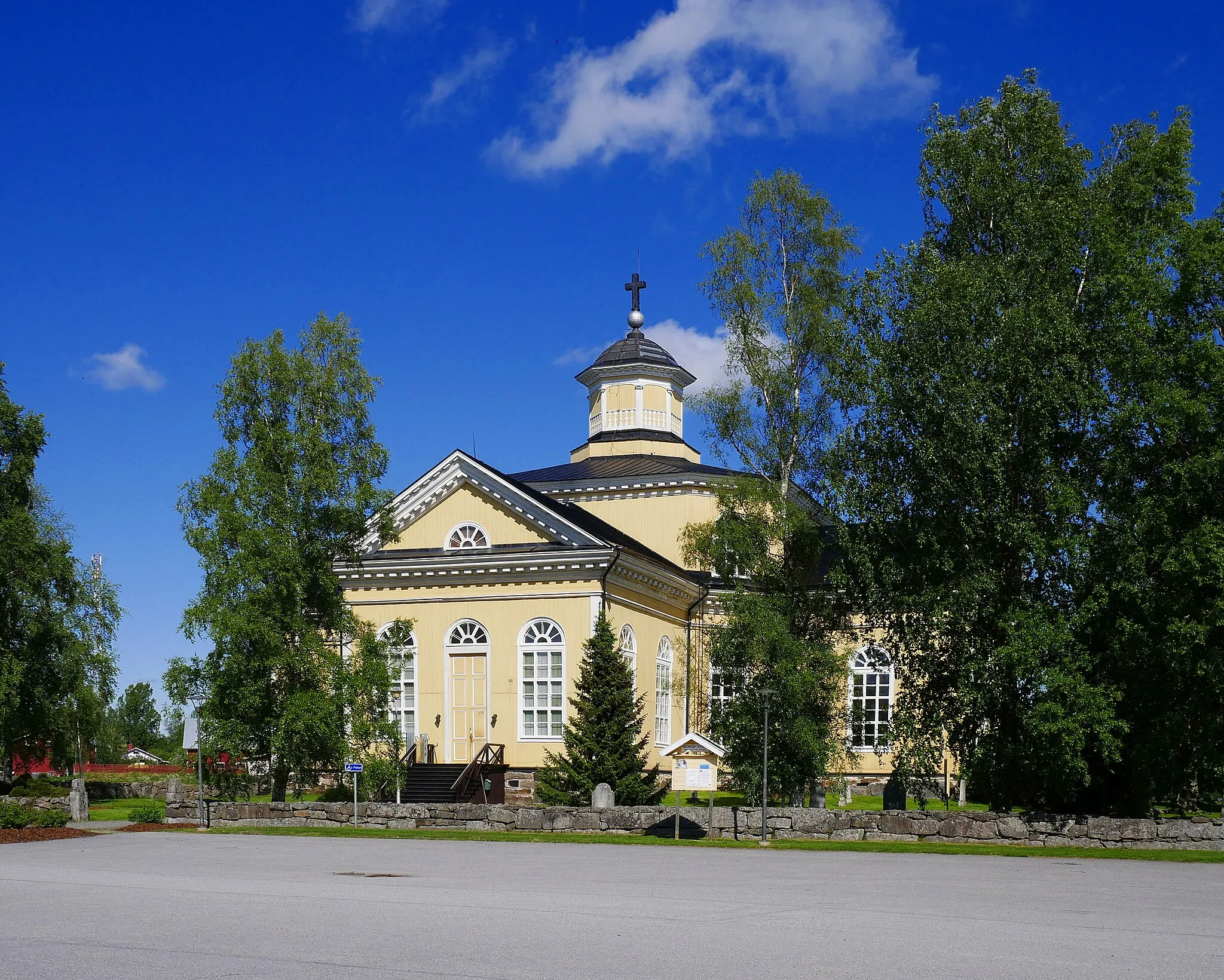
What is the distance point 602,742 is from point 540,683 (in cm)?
471

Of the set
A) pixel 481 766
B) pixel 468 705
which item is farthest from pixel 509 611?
pixel 481 766

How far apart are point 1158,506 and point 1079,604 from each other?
2.50 metres

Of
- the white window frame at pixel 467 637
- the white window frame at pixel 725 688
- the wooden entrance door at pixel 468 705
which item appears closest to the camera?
the white window frame at pixel 725 688

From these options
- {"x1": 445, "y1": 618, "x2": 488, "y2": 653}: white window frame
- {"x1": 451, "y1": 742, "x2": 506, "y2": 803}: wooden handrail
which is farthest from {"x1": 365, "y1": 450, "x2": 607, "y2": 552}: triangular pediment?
A: {"x1": 451, "y1": 742, "x2": 506, "y2": 803}: wooden handrail

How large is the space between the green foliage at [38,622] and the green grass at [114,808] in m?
2.43

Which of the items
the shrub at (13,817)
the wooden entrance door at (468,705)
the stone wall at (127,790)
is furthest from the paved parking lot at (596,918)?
the stone wall at (127,790)

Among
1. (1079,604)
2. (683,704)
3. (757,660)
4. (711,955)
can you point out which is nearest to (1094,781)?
(1079,604)

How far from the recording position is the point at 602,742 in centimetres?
2822

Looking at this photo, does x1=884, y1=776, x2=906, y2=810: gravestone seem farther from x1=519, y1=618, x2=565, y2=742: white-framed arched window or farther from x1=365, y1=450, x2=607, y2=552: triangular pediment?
x1=365, y1=450, x2=607, y2=552: triangular pediment

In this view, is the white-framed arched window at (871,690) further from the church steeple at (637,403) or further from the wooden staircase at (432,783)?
the wooden staircase at (432,783)

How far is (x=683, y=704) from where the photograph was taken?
37125mm

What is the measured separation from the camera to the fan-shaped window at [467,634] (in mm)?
33281

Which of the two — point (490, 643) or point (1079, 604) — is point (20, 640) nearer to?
point (490, 643)

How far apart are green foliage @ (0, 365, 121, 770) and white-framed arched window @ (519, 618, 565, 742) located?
38.9ft
